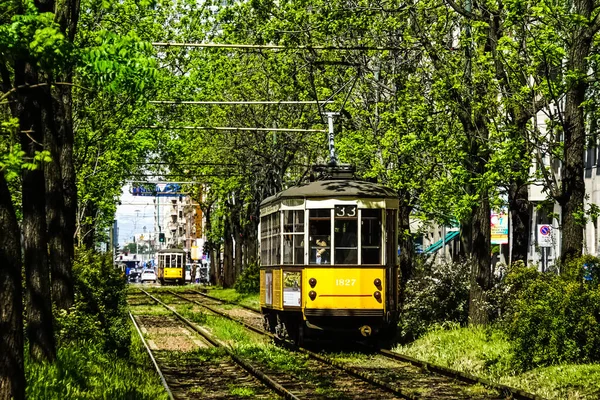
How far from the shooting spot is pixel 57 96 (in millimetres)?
22422

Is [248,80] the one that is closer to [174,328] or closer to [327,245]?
[174,328]

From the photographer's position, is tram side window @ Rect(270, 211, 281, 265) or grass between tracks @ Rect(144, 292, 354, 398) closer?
grass between tracks @ Rect(144, 292, 354, 398)

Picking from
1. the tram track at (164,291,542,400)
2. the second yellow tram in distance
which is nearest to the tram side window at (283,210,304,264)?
the second yellow tram in distance

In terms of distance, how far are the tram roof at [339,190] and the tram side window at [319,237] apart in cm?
35

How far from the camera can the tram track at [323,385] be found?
1645cm

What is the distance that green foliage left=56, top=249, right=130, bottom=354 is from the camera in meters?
21.0

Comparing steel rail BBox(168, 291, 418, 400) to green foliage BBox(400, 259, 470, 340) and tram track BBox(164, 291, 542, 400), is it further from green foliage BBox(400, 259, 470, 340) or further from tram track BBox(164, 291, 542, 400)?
green foliage BBox(400, 259, 470, 340)

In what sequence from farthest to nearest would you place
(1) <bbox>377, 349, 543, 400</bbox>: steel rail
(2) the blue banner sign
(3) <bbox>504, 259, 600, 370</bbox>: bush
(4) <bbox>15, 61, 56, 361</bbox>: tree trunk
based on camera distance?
(2) the blue banner sign, (3) <bbox>504, 259, 600, 370</bbox>: bush, (4) <bbox>15, 61, 56, 361</bbox>: tree trunk, (1) <bbox>377, 349, 543, 400</bbox>: steel rail

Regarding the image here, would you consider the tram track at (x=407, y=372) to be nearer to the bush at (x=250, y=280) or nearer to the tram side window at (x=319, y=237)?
the tram side window at (x=319, y=237)

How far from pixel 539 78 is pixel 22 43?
41.1 ft

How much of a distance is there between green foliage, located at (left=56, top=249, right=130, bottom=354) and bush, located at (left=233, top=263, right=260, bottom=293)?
27.2 metres

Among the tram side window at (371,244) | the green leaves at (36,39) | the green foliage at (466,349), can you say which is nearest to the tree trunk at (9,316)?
the green leaves at (36,39)

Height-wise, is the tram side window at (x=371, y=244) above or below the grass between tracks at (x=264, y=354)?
above

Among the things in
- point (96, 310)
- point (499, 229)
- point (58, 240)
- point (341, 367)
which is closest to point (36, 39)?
point (341, 367)
